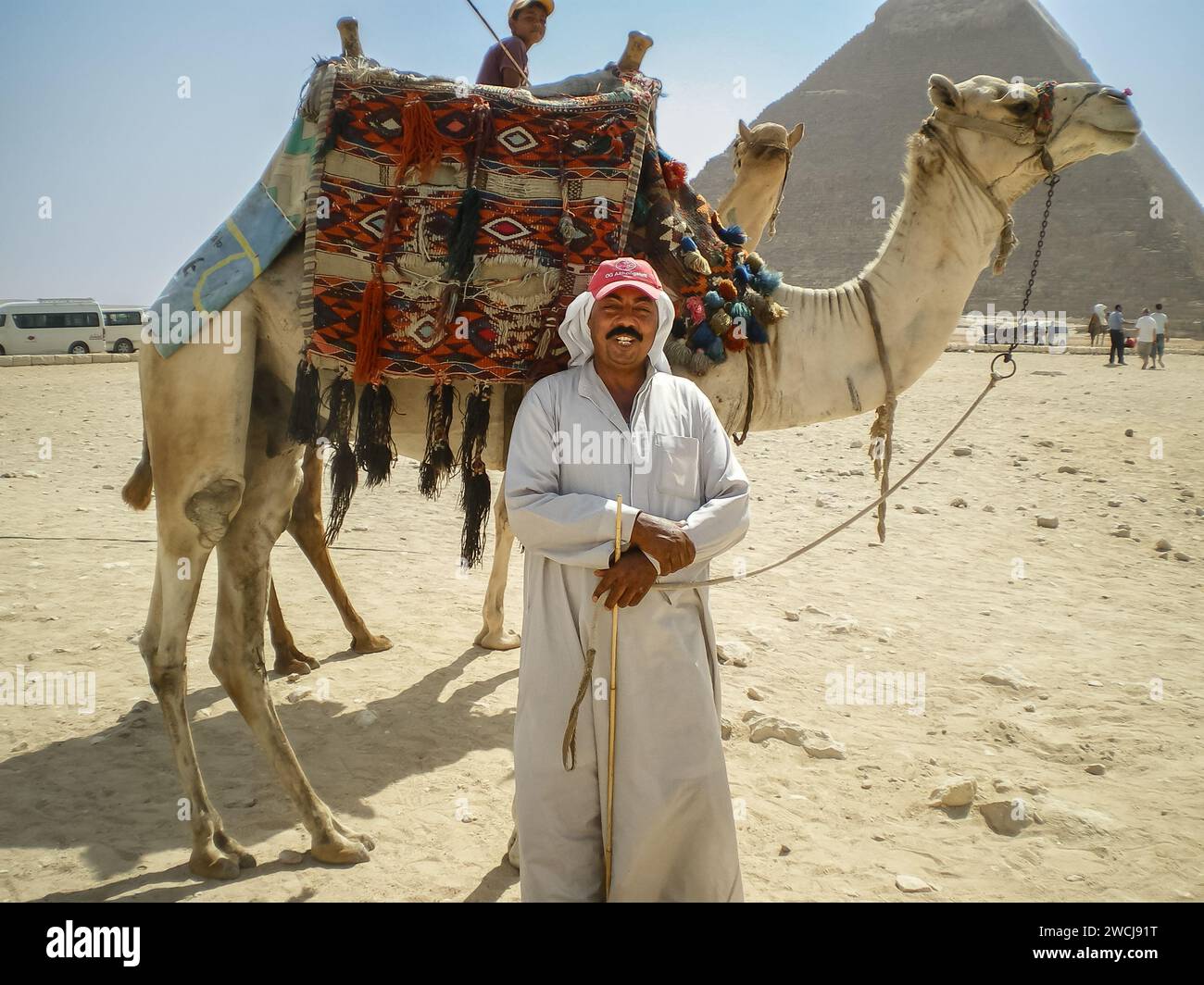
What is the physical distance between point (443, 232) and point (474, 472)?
0.93m

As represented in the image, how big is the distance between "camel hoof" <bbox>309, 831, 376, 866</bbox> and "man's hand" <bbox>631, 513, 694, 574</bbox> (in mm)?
1840

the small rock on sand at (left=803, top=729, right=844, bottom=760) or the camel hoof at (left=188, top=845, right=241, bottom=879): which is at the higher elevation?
the small rock on sand at (left=803, top=729, right=844, bottom=760)

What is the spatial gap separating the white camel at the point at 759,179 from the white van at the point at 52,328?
93.7ft

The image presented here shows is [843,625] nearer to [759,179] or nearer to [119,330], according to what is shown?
[759,179]

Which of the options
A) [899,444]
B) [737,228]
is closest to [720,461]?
[737,228]

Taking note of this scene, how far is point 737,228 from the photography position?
4086 mm

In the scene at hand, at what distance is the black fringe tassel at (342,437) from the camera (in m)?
3.68

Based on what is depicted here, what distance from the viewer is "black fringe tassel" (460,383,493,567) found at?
3.72 metres

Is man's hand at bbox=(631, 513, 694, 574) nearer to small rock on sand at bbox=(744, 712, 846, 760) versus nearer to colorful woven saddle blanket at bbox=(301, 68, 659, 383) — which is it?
colorful woven saddle blanket at bbox=(301, 68, 659, 383)

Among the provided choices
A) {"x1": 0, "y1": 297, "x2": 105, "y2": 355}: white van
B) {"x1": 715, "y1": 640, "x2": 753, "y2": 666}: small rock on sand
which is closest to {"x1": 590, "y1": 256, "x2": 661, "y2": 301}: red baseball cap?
{"x1": 715, "y1": 640, "x2": 753, "y2": 666}: small rock on sand

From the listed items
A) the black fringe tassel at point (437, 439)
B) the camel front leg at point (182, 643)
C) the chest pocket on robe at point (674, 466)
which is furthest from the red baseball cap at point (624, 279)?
the camel front leg at point (182, 643)

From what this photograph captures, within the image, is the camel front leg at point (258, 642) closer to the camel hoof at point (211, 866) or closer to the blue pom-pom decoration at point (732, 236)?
the camel hoof at point (211, 866)

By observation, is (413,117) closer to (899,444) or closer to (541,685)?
(541,685)

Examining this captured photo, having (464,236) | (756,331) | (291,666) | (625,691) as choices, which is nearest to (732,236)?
(756,331)
